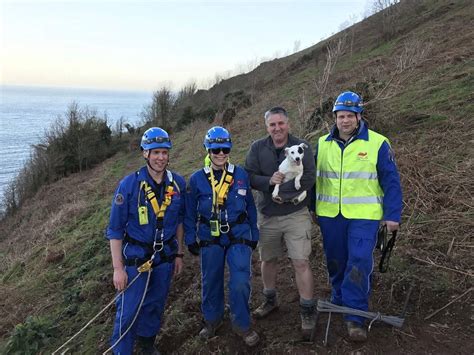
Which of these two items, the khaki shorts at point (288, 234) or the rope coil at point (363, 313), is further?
the khaki shorts at point (288, 234)

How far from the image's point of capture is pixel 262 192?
482cm

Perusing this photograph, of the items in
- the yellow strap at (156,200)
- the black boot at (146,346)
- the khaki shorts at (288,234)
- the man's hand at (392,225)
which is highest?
the yellow strap at (156,200)

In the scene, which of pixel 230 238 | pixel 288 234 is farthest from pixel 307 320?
pixel 230 238

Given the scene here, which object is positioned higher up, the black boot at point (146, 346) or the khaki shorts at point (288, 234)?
the khaki shorts at point (288, 234)

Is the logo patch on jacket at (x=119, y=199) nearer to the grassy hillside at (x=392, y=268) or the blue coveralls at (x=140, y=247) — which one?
the blue coveralls at (x=140, y=247)

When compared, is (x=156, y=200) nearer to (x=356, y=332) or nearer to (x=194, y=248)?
(x=194, y=248)

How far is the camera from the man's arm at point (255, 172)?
4.61 m

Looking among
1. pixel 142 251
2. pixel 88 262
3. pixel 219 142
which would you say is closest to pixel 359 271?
pixel 219 142

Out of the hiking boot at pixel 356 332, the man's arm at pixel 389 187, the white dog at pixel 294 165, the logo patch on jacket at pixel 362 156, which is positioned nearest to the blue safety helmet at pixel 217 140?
the white dog at pixel 294 165

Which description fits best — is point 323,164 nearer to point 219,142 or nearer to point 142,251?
point 219,142

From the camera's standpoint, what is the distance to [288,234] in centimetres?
469

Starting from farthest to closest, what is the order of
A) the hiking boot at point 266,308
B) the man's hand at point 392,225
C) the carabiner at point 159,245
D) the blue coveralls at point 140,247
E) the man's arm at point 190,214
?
the hiking boot at point 266,308 < the man's arm at point 190,214 < the carabiner at point 159,245 < the blue coveralls at point 140,247 < the man's hand at point 392,225

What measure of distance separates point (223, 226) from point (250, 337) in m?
1.35

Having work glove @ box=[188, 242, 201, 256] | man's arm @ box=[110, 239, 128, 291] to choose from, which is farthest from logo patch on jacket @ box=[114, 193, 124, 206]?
work glove @ box=[188, 242, 201, 256]
